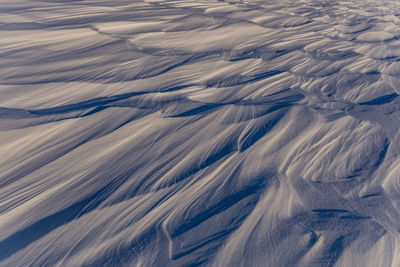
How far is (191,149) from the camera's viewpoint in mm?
1179

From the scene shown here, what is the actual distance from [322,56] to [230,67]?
86cm

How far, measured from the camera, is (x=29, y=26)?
6.93 feet

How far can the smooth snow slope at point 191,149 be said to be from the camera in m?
0.86

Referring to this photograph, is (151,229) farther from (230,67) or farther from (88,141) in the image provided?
(230,67)

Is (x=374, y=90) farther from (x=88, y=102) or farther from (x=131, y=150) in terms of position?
(x=88, y=102)

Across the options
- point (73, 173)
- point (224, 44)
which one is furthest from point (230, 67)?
point (73, 173)

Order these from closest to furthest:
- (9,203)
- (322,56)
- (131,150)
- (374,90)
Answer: (9,203)
(131,150)
(374,90)
(322,56)

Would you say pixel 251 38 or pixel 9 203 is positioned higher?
pixel 251 38

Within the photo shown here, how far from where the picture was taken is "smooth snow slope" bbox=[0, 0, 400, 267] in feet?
2.82

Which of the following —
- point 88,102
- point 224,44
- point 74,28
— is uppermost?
point 74,28

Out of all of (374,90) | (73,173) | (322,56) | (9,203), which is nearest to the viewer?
(9,203)

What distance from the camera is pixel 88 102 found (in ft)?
4.56

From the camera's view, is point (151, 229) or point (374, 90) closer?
point (151, 229)

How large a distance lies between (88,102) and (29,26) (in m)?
1.29
